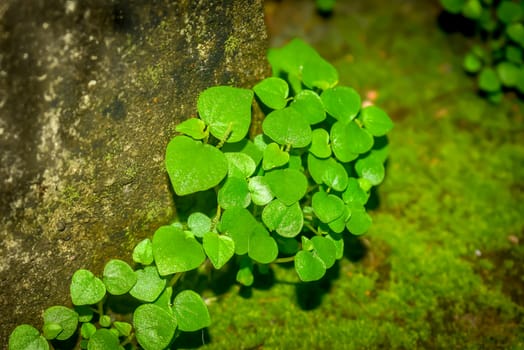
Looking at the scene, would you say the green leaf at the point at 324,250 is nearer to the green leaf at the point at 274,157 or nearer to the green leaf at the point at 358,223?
the green leaf at the point at 358,223

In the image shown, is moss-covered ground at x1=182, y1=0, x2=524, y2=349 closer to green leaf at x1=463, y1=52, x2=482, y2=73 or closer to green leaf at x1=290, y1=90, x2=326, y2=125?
green leaf at x1=463, y1=52, x2=482, y2=73

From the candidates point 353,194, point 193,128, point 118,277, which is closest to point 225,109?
point 193,128

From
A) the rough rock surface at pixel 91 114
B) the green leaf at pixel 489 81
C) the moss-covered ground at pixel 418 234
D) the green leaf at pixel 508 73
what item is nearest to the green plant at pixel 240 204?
the rough rock surface at pixel 91 114

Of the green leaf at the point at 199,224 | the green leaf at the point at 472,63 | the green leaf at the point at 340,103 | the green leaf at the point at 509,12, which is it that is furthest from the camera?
the green leaf at the point at 472,63

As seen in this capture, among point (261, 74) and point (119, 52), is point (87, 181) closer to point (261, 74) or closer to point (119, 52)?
point (119, 52)

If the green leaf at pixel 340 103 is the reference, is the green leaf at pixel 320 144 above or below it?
below

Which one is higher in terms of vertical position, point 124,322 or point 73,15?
point 73,15

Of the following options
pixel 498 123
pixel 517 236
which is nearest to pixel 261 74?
pixel 517 236

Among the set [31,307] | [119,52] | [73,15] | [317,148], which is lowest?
[31,307]
